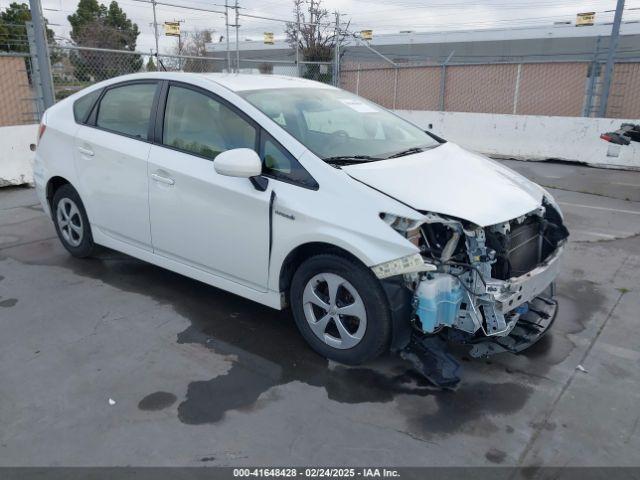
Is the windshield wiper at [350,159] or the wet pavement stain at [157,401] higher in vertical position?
the windshield wiper at [350,159]

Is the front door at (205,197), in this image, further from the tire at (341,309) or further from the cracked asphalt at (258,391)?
the cracked asphalt at (258,391)

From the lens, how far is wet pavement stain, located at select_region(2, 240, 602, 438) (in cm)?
296

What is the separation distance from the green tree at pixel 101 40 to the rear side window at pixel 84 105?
568 centimetres

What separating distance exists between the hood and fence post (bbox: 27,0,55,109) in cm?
678

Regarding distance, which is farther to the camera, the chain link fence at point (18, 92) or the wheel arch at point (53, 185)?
the chain link fence at point (18, 92)

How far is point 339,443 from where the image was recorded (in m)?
2.70

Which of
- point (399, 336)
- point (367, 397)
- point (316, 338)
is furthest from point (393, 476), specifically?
point (316, 338)

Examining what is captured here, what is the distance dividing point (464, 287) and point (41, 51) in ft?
25.2

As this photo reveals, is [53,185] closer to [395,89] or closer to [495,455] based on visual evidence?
[495,455]

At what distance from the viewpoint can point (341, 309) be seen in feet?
10.8

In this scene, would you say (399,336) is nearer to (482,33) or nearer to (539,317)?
(539,317)

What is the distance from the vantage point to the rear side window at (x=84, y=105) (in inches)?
185

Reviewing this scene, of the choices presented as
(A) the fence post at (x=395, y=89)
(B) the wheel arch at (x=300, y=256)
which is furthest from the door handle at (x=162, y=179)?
(A) the fence post at (x=395, y=89)

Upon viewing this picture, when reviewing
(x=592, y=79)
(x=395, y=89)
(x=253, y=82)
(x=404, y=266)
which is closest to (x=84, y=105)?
(x=253, y=82)
